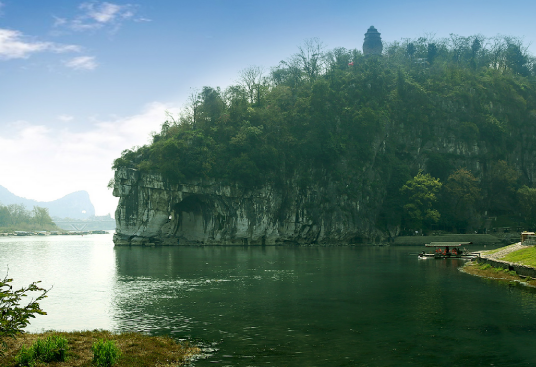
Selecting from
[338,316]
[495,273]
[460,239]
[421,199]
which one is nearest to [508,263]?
[495,273]

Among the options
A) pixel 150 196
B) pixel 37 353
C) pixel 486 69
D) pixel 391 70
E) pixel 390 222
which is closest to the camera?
pixel 37 353

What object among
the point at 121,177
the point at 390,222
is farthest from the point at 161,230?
the point at 390,222

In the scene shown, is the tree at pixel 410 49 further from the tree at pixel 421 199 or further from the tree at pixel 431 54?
the tree at pixel 421 199

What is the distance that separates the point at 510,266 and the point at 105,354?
120 feet

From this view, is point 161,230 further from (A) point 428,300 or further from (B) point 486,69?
(B) point 486,69

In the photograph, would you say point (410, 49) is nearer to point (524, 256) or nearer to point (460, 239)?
point (460, 239)

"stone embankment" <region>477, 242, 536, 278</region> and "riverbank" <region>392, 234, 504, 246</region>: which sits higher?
"stone embankment" <region>477, 242, 536, 278</region>

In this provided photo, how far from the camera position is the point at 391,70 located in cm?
11844

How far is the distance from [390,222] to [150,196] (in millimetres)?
52331

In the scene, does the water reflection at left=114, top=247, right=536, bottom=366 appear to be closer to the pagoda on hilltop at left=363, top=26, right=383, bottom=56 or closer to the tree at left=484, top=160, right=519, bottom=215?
the tree at left=484, top=160, right=519, bottom=215

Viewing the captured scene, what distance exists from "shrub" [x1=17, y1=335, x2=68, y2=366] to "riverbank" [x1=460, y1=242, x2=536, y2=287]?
32637mm

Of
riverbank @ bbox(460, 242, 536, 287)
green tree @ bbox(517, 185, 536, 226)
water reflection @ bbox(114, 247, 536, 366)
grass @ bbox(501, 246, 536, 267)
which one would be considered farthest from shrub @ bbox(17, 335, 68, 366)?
green tree @ bbox(517, 185, 536, 226)

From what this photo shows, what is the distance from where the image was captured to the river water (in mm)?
17594

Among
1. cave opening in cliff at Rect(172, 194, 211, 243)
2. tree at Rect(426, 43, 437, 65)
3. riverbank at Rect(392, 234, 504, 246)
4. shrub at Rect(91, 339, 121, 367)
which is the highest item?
tree at Rect(426, 43, 437, 65)
